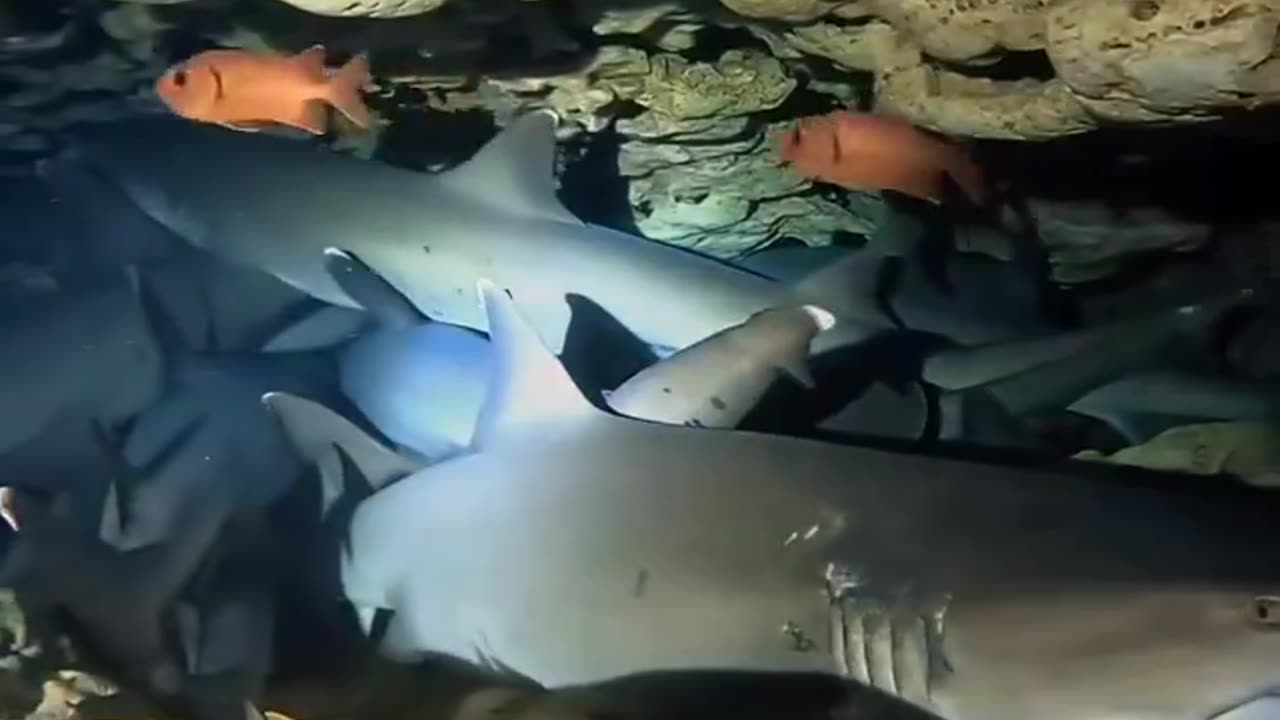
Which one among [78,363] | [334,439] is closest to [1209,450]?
[334,439]

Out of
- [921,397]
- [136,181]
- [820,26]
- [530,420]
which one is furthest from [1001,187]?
[136,181]

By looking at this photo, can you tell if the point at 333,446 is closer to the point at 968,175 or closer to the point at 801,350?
the point at 801,350

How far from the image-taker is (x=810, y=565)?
89.7 inches

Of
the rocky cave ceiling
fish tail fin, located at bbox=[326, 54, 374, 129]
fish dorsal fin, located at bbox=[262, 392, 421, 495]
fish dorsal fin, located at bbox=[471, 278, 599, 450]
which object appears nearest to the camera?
the rocky cave ceiling

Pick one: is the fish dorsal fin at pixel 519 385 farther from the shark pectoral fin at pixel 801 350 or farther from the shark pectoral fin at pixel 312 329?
the shark pectoral fin at pixel 312 329

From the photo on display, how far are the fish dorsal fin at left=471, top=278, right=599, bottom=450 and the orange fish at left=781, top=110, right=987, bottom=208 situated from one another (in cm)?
95

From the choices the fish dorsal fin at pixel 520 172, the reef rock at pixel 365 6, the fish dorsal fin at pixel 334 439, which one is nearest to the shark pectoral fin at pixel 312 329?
the fish dorsal fin at pixel 520 172

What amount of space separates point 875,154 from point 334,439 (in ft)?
5.03

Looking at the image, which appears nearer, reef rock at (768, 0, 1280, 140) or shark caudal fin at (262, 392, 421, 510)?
reef rock at (768, 0, 1280, 140)

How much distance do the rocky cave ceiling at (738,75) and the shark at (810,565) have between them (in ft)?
2.17

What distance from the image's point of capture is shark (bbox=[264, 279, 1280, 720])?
189cm

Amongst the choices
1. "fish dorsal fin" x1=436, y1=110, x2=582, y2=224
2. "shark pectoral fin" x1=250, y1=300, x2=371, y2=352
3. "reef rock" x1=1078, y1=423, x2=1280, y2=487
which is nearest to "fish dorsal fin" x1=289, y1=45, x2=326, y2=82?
"fish dorsal fin" x1=436, y1=110, x2=582, y2=224

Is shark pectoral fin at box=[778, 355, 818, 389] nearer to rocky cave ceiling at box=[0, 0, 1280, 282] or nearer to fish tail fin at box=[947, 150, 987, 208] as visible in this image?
rocky cave ceiling at box=[0, 0, 1280, 282]

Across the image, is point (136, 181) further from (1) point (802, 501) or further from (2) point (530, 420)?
(1) point (802, 501)
